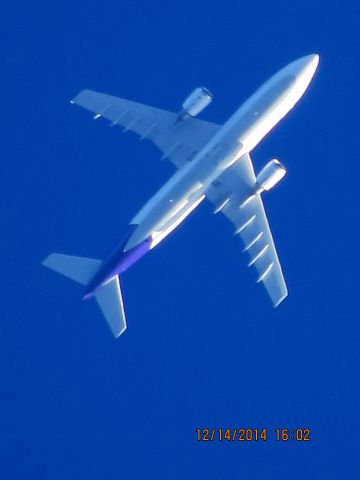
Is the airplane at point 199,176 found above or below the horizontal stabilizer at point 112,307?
above

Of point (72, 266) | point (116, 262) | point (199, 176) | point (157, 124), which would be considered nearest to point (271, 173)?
point (199, 176)

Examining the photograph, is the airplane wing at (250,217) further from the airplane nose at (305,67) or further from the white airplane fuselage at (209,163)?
the airplane nose at (305,67)

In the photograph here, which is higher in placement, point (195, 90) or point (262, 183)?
point (195, 90)

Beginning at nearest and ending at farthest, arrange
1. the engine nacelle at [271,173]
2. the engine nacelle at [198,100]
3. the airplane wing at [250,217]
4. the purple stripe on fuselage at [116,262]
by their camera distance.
Answer: the purple stripe on fuselage at [116,262] < the engine nacelle at [271,173] < the engine nacelle at [198,100] < the airplane wing at [250,217]

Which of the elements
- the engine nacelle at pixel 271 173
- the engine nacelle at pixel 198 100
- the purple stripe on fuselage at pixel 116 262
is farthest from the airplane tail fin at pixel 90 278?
the engine nacelle at pixel 198 100

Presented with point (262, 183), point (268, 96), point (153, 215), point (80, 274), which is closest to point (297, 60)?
point (268, 96)

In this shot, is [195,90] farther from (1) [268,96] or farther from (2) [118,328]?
(2) [118,328]

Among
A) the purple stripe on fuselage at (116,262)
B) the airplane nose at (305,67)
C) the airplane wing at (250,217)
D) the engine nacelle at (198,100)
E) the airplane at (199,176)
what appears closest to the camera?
the purple stripe on fuselage at (116,262)
